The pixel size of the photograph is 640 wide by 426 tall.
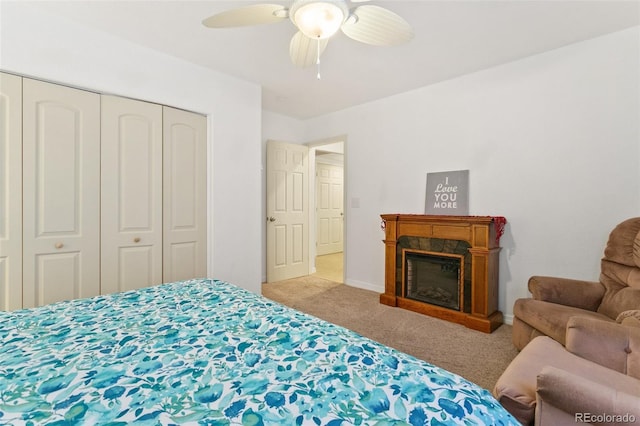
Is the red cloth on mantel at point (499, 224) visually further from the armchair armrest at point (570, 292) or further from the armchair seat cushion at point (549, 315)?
the armchair seat cushion at point (549, 315)

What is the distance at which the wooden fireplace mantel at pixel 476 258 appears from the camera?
9.25 feet

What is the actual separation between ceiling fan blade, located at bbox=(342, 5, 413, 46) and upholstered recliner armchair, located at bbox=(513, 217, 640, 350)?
202 cm

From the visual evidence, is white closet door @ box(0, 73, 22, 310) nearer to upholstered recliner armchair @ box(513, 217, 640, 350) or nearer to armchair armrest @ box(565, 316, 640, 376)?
armchair armrest @ box(565, 316, 640, 376)

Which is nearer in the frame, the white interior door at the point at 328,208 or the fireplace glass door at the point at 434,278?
the fireplace glass door at the point at 434,278

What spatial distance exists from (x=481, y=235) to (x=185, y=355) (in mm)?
2718

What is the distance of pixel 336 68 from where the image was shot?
3100mm

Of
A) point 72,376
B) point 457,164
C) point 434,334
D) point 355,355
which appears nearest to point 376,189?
point 457,164

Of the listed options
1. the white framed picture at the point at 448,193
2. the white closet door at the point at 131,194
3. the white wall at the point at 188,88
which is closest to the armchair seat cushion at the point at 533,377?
the white framed picture at the point at 448,193

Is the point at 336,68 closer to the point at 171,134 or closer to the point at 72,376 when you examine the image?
the point at 171,134

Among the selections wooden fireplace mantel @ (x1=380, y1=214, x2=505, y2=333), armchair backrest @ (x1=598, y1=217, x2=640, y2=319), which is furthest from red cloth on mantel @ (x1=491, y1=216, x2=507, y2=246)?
armchair backrest @ (x1=598, y1=217, x2=640, y2=319)

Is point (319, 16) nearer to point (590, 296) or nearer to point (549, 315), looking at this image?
point (549, 315)

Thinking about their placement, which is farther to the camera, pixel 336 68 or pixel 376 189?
pixel 376 189

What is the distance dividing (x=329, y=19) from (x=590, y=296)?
259 centimetres

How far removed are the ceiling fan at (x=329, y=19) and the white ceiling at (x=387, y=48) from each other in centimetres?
56
